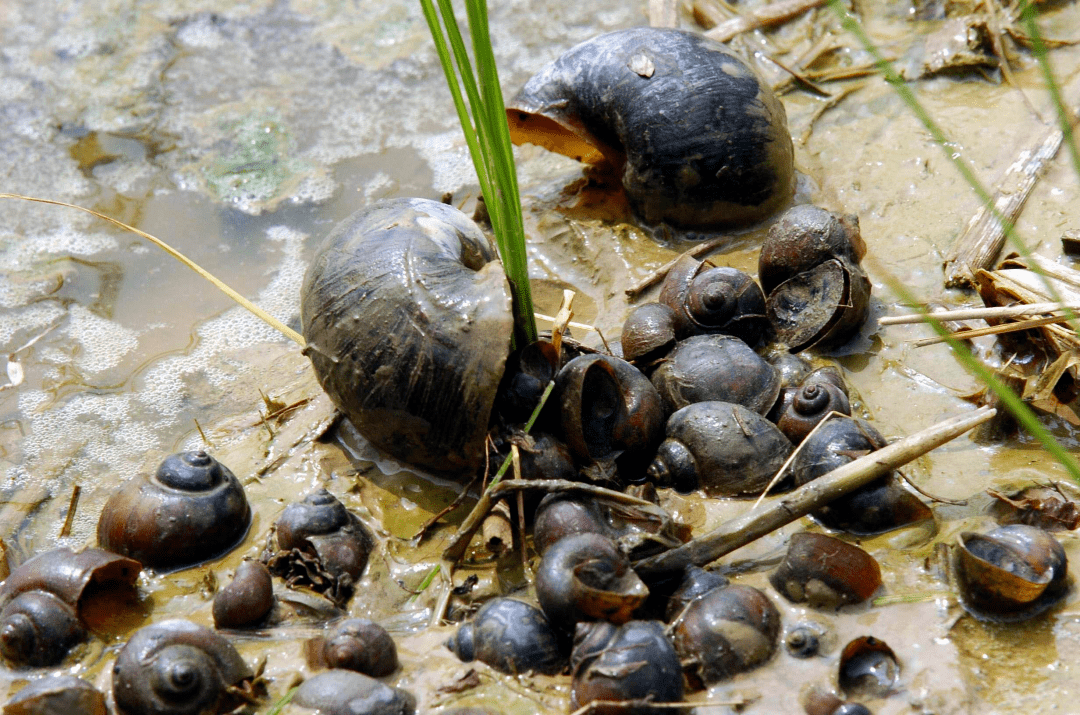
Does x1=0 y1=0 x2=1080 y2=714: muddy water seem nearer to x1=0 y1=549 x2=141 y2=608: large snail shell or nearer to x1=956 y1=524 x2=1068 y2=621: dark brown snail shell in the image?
x1=956 y1=524 x2=1068 y2=621: dark brown snail shell

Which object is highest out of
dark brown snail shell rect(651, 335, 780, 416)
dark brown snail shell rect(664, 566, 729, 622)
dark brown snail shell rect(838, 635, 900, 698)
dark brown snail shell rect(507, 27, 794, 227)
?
dark brown snail shell rect(507, 27, 794, 227)

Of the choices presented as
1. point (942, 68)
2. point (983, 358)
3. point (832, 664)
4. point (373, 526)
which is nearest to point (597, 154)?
point (942, 68)

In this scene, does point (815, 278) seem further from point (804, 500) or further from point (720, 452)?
point (804, 500)

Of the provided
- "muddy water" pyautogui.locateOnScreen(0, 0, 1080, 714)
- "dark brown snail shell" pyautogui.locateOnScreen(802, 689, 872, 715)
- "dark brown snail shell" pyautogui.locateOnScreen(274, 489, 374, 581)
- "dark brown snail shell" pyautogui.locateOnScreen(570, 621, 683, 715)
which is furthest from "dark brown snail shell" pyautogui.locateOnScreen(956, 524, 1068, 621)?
"dark brown snail shell" pyautogui.locateOnScreen(274, 489, 374, 581)

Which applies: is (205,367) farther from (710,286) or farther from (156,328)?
(710,286)

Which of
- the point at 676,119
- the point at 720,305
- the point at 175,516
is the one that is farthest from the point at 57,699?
the point at 676,119

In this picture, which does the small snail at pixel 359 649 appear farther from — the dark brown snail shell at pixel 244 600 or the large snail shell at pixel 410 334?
the large snail shell at pixel 410 334
